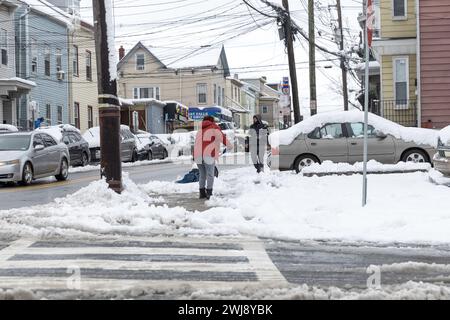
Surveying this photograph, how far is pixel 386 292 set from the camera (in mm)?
5184

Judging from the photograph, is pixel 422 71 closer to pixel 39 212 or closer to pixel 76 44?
pixel 39 212

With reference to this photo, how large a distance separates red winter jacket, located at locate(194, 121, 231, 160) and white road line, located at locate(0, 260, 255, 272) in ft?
18.8

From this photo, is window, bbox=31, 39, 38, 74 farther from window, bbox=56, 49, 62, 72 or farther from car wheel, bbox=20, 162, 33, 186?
car wheel, bbox=20, 162, 33, 186

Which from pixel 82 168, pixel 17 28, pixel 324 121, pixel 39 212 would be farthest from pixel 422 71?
pixel 17 28

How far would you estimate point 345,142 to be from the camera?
56.2 ft

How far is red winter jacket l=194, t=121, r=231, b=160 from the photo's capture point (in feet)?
40.1

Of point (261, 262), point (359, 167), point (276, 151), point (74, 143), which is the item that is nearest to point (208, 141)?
point (359, 167)

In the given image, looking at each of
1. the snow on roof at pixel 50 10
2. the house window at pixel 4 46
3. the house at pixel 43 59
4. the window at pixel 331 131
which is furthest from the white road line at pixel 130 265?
the snow on roof at pixel 50 10

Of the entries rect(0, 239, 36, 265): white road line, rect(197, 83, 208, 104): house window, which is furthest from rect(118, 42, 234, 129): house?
rect(0, 239, 36, 265): white road line

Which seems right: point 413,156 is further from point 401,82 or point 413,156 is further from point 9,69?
point 9,69

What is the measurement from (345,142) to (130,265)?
1162cm

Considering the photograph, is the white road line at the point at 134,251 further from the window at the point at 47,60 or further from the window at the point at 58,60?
the window at the point at 58,60

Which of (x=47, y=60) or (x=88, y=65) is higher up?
(x=88, y=65)
